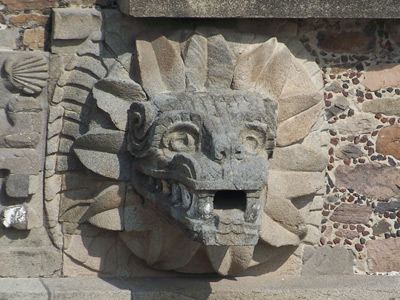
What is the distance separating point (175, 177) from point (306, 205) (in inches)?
31.2

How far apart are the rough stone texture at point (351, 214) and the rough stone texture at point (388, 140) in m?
0.28

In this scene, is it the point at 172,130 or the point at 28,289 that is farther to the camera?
the point at 28,289

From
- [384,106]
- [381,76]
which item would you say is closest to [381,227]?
[384,106]

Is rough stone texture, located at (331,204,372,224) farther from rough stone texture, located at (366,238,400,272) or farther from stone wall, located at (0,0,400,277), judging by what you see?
rough stone texture, located at (366,238,400,272)

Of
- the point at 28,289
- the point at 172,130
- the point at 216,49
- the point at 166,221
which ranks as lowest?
the point at 28,289

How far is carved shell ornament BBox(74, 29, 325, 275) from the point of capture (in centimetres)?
396

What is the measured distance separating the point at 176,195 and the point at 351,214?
104 centimetres

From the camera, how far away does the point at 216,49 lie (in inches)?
171

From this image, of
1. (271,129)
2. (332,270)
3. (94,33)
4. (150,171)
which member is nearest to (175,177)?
(150,171)

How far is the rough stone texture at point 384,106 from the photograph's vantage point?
471cm

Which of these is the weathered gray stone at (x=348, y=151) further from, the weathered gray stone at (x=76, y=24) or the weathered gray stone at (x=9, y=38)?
the weathered gray stone at (x=9, y=38)

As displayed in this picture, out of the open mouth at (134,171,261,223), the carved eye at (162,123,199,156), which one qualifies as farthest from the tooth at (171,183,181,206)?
the carved eye at (162,123,199,156)

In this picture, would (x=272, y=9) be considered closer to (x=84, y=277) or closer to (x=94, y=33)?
(x=94, y=33)

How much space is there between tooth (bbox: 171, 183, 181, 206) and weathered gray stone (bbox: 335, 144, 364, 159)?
96 centimetres
